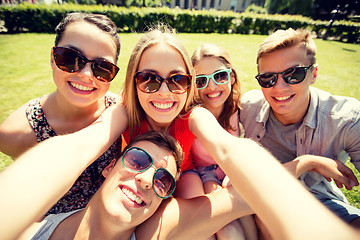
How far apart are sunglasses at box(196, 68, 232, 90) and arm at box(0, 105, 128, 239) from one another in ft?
5.39

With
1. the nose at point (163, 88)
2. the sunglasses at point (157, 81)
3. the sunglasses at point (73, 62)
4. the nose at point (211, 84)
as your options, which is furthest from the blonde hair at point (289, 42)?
the sunglasses at point (73, 62)

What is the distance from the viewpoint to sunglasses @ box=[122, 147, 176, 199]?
175 cm

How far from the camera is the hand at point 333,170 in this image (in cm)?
214

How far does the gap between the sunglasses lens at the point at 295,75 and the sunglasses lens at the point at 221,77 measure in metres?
0.78

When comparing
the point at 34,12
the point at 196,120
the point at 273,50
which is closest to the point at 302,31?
the point at 273,50

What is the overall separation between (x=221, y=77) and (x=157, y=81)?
3.87 ft

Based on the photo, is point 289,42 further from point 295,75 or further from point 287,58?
point 295,75

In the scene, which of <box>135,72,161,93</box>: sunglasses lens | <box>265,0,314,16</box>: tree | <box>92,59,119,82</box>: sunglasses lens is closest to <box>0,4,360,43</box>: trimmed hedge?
<box>92,59,119,82</box>: sunglasses lens

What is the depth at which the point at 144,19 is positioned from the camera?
58.8 feet

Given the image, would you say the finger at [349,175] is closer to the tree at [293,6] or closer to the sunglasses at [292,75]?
the sunglasses at [292,75]

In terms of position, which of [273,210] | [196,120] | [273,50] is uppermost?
[273,50]

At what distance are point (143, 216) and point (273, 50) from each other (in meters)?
2.49

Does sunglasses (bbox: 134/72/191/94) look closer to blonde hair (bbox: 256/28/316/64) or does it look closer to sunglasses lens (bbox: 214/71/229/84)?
sunglasses lens (bbox: 214/71/229/84)

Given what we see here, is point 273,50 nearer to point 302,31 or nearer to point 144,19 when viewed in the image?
point 302,31
